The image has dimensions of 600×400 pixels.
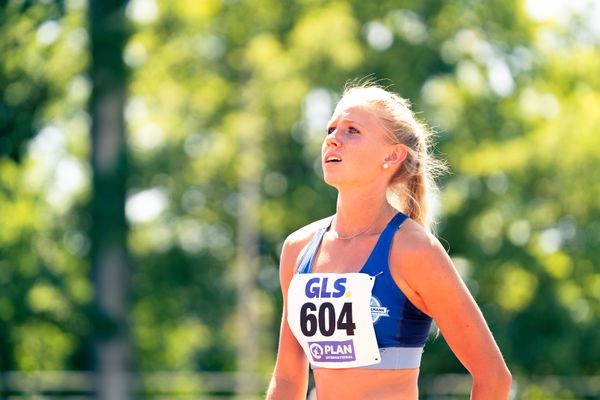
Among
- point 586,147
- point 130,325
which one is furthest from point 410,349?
point 586,147

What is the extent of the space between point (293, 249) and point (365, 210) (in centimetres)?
28

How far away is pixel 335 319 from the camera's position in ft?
9.89

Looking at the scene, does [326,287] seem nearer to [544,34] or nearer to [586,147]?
[586,147]

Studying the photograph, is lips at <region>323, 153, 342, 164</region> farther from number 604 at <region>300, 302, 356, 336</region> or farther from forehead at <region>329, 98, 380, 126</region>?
number 604 at <region>300, 302, 356, 336</region>

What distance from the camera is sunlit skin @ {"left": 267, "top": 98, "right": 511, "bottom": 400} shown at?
115 inches

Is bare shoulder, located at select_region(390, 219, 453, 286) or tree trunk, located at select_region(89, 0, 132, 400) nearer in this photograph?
bare shoulder, located at select_region(390, 219, 453, 286)

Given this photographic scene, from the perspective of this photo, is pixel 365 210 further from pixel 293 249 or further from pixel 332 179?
pixel 293 249

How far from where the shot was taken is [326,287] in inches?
120

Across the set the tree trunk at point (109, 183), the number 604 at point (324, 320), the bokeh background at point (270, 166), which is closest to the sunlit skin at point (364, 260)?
the number 604 at point (324, 320)

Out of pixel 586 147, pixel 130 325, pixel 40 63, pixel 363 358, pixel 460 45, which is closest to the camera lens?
pixel 363 358

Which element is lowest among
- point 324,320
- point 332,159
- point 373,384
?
point 373,384

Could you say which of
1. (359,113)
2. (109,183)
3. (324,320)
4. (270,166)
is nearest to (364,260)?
(324,320)

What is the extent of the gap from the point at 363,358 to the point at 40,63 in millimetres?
14694

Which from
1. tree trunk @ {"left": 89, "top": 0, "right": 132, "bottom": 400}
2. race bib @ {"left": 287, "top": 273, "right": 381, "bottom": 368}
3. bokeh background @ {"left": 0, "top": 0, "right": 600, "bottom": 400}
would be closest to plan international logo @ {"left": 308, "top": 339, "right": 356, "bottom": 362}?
race bib @ {"left": 287, "top": 273, "right": 381, "bottom": 368}
